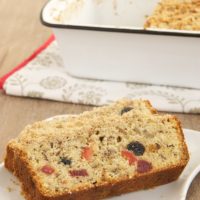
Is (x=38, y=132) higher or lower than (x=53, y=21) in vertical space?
lower

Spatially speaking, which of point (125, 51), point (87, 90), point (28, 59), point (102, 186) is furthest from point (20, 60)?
point (102, 186)

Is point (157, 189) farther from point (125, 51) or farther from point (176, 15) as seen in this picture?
point (176, 15)

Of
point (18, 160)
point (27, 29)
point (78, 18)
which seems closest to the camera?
point (18, 160)

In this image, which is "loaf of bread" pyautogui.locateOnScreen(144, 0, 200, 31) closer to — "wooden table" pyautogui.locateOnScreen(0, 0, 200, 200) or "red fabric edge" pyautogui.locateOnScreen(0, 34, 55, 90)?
"wooden table" pyautogui.locateOnScreen(0, 0, 200, 200)

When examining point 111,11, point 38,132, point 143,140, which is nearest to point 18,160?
point 38,132

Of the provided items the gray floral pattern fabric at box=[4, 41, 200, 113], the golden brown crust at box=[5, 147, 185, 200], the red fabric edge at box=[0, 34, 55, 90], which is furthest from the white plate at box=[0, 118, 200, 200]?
the red fabric edge at box=[0, 34, 55, 90]

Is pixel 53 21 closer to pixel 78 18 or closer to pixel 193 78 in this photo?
pixel 78 18

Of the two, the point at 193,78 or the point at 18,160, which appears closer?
the point at 18,160

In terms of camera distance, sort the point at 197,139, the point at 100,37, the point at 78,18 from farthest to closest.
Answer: the point at 78,18, the point at 100,37, the point at 197,139
